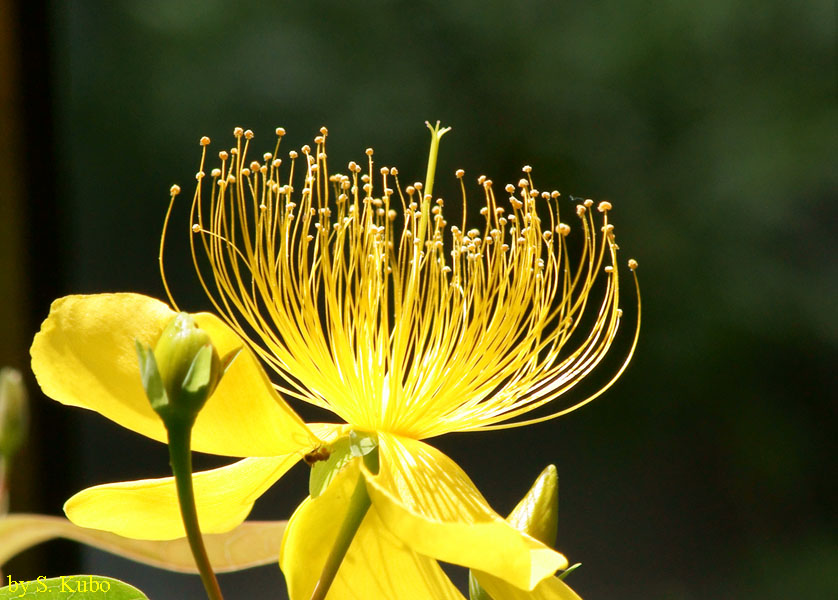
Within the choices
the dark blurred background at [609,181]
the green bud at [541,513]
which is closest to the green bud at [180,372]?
the green bud at [541,513]

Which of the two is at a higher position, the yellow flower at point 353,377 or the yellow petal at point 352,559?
the yellow flower at point 353,377

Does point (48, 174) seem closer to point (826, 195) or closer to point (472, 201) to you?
point (472, 201)

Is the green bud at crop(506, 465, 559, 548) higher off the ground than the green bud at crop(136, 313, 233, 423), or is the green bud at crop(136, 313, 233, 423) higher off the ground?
the green bud at crop(136, 313, 233, 423)

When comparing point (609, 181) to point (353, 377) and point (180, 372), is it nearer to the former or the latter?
point (353, 377)

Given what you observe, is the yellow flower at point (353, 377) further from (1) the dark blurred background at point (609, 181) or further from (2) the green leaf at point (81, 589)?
(1) the dark blurred background at point (609, 181)

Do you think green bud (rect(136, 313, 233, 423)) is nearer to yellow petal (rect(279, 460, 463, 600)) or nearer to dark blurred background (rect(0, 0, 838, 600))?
yellow petal (rect(279, 460, 463, 600))

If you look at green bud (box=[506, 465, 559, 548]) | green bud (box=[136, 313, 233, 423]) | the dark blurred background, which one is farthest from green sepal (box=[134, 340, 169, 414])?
the dark blurred background

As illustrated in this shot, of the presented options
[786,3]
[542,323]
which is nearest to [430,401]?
[542,323]
